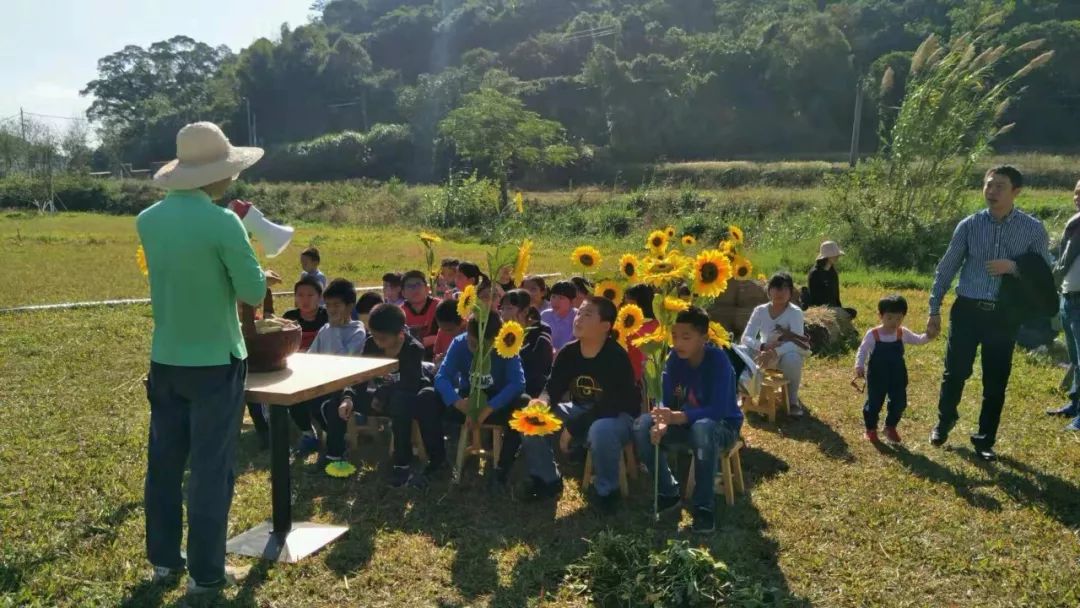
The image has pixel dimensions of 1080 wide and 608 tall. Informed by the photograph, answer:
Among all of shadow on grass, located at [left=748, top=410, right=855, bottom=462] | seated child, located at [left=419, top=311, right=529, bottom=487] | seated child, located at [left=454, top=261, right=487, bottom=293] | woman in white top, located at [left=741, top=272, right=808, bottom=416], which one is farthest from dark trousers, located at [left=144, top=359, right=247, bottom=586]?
woman in white top, located at [left=741, top=272, right=808, bottom=416]

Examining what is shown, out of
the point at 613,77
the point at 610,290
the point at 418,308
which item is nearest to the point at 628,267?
the point at 610,290

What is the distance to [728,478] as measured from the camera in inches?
187

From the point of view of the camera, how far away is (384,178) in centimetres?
6238

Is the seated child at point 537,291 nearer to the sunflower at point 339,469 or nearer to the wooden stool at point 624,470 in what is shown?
the wooden stool at point 624,470

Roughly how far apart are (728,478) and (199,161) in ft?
10.9

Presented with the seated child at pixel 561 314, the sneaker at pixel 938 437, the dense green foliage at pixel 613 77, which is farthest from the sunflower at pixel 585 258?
the dense green foliage at pixel 613 77

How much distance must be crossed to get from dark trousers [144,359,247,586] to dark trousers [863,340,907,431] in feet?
14.6

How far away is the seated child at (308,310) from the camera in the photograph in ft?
20.3

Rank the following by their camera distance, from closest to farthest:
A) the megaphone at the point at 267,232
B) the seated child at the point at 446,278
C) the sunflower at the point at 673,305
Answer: the megaphone at the point at 267,232, the sunflower at the point at 673,305, the seated child at the point at 446,278

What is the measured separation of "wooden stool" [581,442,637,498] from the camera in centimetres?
488

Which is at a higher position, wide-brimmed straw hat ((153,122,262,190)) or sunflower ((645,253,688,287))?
wide-brimmed straw hat ((153,122,262,190))

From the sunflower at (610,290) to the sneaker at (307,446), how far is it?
2242 millimetres

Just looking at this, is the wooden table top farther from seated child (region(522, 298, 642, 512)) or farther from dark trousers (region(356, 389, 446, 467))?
seated child (region(522, 298, 642, 512))

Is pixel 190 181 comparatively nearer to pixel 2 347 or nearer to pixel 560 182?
pixel 2 347
